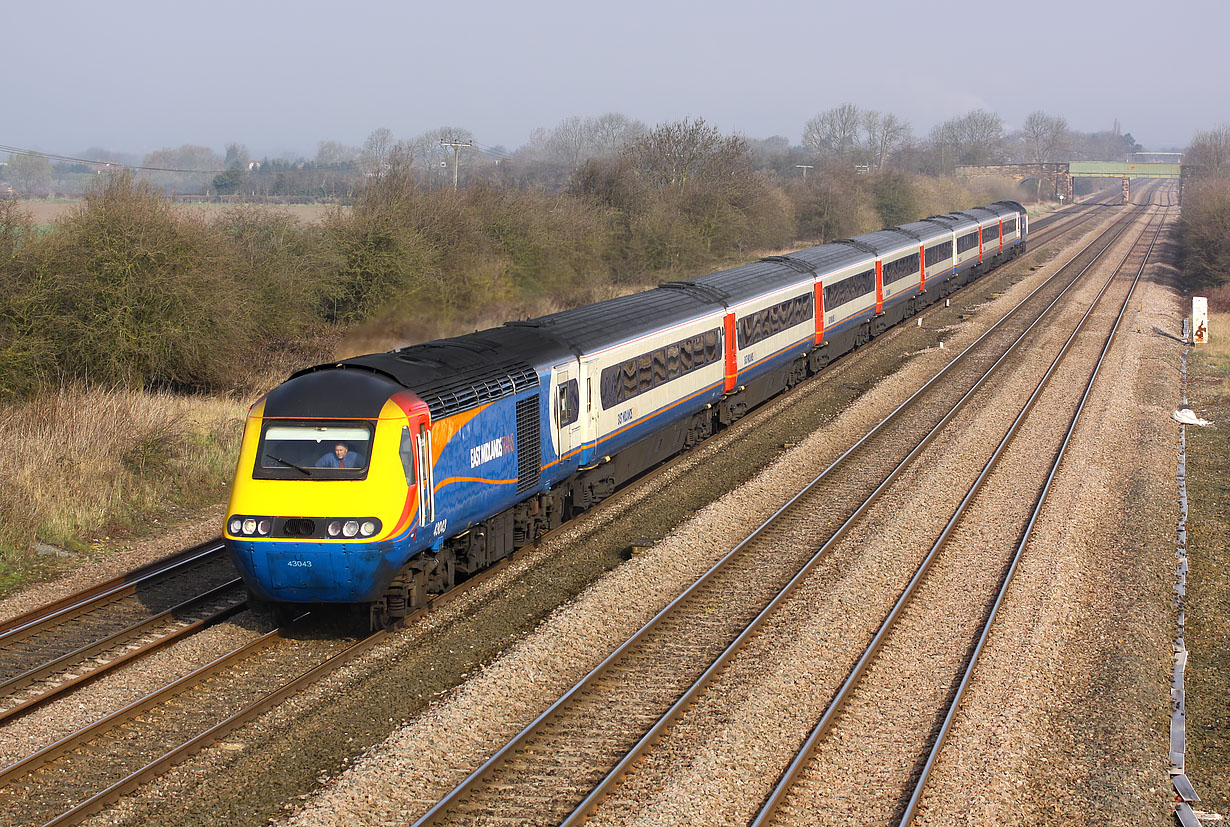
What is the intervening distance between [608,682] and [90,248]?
17412mm

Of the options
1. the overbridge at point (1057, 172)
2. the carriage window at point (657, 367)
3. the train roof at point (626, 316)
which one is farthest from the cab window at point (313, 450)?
the overbridge at point (1057, 172)

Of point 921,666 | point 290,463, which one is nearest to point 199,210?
point 290,463

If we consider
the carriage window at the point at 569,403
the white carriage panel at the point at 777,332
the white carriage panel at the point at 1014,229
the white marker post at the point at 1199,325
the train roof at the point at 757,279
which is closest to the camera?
the carriage window at the point at 569,403

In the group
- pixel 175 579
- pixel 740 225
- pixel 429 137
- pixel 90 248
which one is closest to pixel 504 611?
pixel 175 579

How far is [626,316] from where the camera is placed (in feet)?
56.1

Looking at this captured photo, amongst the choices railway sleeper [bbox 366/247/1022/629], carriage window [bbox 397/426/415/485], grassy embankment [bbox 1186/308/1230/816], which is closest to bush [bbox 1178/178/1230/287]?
grassy embankment [bbox 1186/308/1230/816]

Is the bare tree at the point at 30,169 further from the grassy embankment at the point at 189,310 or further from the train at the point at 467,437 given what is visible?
the train at the point at 467,437

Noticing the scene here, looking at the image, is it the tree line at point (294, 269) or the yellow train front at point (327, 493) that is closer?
the yellow train front at point (327, 493)

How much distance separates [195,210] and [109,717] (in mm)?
18698

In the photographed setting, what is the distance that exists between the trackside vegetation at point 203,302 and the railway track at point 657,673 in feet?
27.0

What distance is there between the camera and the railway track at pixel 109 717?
8242 mm

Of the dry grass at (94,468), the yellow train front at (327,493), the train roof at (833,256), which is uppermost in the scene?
the train roof at (833,256)

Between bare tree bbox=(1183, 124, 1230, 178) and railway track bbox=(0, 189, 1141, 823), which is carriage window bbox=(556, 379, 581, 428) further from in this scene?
bare tree bbox=(1183, 124, 1230, 178)

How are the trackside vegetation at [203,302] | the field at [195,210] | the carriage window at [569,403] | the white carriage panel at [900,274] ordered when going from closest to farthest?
the carriage window at [569,403] → the trackside vegetation at [203,302] → the field at [195,210] → the white carriage panel at [900,274]
